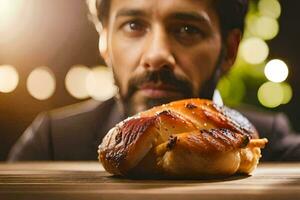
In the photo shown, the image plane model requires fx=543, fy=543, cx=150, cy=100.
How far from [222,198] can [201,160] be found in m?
0.39

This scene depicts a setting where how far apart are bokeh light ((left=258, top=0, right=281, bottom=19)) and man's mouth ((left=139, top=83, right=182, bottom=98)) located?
137cm

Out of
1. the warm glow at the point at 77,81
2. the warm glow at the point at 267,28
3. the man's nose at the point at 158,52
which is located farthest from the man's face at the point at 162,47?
the warm glow at the point at 267,28

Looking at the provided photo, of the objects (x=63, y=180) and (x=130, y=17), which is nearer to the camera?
(x=63, y=180)

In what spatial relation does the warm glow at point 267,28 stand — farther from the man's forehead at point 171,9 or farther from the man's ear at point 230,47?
the man's forehead at point 171,9

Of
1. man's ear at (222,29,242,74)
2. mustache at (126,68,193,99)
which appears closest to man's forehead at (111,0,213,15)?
man's ear at (222,29,242,74)

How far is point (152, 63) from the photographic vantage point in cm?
292

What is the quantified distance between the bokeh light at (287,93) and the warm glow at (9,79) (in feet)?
6.63

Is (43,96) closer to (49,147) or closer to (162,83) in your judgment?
(49,147)

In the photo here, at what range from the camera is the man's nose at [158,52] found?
2.91 m

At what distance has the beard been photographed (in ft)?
9.87

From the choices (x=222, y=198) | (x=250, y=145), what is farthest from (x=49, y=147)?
(x=222, y=198)

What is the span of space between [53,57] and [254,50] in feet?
5.49

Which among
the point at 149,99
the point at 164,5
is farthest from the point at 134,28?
the point at 149,99

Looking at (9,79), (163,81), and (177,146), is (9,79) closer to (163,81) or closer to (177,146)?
(163,81)
